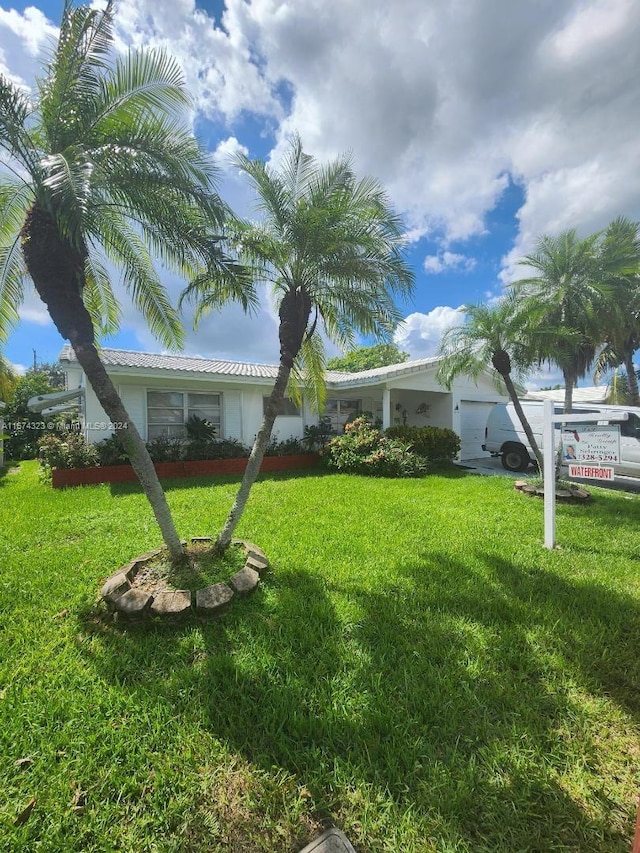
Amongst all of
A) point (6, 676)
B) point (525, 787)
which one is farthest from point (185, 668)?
point (525, 787)

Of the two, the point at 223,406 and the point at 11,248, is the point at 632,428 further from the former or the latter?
the point at 11,248

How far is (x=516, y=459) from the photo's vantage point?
1194cm

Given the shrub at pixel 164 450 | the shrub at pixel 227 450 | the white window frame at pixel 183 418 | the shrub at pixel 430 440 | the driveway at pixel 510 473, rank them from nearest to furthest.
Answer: the driveway at pixel 510 473
the shrub at pixel 164 450
the shrub at pixel 227 450
the white window frame at pixel 183 418
the shrub at pixel 430 440

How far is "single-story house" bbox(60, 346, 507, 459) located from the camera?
10.2 m

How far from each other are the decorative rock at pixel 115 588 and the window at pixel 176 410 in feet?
27.7

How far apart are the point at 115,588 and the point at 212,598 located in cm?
97

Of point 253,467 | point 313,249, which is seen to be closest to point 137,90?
point 313,249

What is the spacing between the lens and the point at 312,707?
2.27 metres

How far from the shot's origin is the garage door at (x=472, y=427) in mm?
14734

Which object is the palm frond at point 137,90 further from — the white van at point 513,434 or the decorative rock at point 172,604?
the white van at point 513,434

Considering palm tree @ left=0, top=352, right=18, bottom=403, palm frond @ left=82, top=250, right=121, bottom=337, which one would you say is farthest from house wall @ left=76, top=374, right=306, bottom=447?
palm tree @ left=0, top=352, right=18, bottom=403

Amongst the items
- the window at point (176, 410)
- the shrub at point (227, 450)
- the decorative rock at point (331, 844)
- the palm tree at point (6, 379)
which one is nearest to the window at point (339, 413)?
the shrub at point (227, 450)

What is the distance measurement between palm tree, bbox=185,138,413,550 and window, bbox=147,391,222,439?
6917 mm

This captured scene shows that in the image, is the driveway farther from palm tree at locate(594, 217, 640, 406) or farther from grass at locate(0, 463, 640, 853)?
grass at locate(0, 463, 640, 853)
